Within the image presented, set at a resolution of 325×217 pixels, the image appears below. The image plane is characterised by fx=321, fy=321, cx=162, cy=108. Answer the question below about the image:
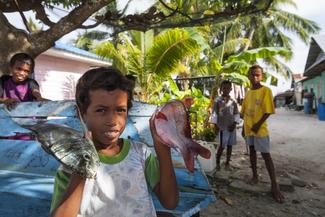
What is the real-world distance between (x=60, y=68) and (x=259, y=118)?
622 cm

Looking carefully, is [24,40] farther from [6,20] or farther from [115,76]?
[115,76]

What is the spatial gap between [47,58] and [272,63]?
61.7 feet

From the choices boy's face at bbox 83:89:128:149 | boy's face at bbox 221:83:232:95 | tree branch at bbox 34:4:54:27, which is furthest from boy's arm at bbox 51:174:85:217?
boy's face at bbox 221:83:232:95

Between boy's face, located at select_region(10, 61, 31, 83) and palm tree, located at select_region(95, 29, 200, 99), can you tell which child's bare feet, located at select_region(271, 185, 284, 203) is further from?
palm tree, located at select_region(95, 29, 200, 99)

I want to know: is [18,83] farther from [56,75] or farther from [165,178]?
[56,75]

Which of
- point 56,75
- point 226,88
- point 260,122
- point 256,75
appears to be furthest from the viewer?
point 56,75

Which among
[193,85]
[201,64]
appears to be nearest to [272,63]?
[201,64]

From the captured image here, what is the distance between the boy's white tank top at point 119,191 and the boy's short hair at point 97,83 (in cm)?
24

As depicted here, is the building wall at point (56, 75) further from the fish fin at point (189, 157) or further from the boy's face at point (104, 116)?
the fish fin at point (189, 157)

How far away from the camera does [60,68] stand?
8789mm

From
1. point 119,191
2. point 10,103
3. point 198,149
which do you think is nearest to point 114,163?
point 119,191

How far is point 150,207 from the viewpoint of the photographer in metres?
1.23

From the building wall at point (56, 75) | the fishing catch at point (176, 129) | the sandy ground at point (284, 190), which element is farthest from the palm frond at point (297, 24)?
the fishing catch at point (176, 129)

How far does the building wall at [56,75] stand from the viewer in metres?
8.05
